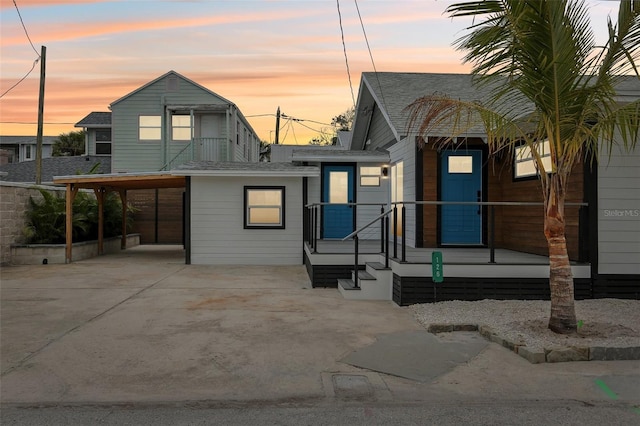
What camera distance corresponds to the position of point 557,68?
525cm

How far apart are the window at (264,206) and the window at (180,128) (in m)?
8.57

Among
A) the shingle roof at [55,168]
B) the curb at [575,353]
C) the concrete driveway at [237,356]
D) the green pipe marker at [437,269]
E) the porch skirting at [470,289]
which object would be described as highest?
the shingle roof at [55,168]

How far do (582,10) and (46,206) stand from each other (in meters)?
14.7

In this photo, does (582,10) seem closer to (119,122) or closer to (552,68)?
(552,68)

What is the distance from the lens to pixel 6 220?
43.9 feet

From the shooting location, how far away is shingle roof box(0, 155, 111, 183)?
80.9 ft

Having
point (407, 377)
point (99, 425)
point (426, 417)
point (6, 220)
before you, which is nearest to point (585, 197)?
point (407, 377)

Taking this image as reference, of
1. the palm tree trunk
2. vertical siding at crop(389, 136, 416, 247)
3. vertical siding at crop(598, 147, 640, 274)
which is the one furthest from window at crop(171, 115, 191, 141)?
the palm tree trunk

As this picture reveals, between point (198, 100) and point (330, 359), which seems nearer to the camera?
point (330, 359)

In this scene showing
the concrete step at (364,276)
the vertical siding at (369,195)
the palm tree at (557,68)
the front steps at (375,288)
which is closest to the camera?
the palm tree at (557,68)

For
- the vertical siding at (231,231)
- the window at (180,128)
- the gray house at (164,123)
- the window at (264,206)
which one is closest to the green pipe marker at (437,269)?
the vertical siding at (231,231)

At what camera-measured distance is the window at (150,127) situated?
2138 centimetres

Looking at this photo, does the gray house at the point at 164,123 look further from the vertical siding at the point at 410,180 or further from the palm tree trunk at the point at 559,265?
the palm tree trunk at the point at 559,265

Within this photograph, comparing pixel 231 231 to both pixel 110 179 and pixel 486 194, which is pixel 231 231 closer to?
pixel 110 179
